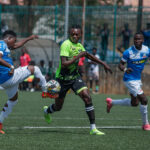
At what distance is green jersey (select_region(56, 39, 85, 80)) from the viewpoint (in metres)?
9.98

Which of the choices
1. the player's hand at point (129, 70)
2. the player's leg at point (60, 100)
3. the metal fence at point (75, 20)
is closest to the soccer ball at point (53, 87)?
the player's leg at point (60, 100)

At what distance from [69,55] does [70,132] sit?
151 cm

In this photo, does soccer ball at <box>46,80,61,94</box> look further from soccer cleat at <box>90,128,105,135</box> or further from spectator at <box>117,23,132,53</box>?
spectator at <box>117,23,132,53</box>

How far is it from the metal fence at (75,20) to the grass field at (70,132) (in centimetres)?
1047

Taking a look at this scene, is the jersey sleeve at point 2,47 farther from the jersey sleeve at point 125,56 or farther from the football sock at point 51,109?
the jersey sleeve at point 125,56

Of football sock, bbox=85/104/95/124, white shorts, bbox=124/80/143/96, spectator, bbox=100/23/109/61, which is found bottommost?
spectator, bbox=100/23/109/61

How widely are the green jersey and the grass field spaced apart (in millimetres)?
1107

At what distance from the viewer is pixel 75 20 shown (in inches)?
1019

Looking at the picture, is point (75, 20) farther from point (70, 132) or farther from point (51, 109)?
point (70, 132)

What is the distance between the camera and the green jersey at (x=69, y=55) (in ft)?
32.8

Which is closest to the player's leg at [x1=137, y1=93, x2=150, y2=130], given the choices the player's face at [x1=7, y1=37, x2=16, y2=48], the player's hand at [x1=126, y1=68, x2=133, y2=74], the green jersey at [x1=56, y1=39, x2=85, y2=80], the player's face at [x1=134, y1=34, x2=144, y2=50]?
the player's hand at [x1=126, y1=68, x2=133, y2=74]

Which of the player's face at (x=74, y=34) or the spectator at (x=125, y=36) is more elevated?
the player's face at (x=74, y=34)

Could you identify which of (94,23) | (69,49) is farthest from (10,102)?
(94,23)

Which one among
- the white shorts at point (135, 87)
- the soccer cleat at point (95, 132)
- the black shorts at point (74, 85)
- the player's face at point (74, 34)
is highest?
the player's face at point (74, 34)
